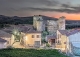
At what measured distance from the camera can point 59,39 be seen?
31.1 m

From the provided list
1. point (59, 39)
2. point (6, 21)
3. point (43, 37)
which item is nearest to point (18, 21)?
Result: point (6, 21)

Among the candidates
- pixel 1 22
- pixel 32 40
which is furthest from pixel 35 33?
pixel 1 22

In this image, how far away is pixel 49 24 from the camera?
146 feet

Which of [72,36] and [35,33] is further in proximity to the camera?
[35,33]

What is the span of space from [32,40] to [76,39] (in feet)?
25.3

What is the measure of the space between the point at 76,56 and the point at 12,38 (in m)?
10.1

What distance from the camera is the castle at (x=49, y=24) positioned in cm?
4088

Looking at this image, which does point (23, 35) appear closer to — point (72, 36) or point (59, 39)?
point (59, 39)

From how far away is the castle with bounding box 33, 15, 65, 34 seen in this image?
40.9 meters

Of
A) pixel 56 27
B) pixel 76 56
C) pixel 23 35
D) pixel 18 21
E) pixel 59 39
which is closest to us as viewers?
pixel 76 56

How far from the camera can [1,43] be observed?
2331 centimetres

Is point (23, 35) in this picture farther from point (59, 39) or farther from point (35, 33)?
point (59, 39)

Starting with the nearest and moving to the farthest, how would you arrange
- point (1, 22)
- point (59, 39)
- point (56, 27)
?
point (59, 39), point (56, 27), point (1, 22)

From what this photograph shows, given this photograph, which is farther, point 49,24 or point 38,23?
point 49,24
